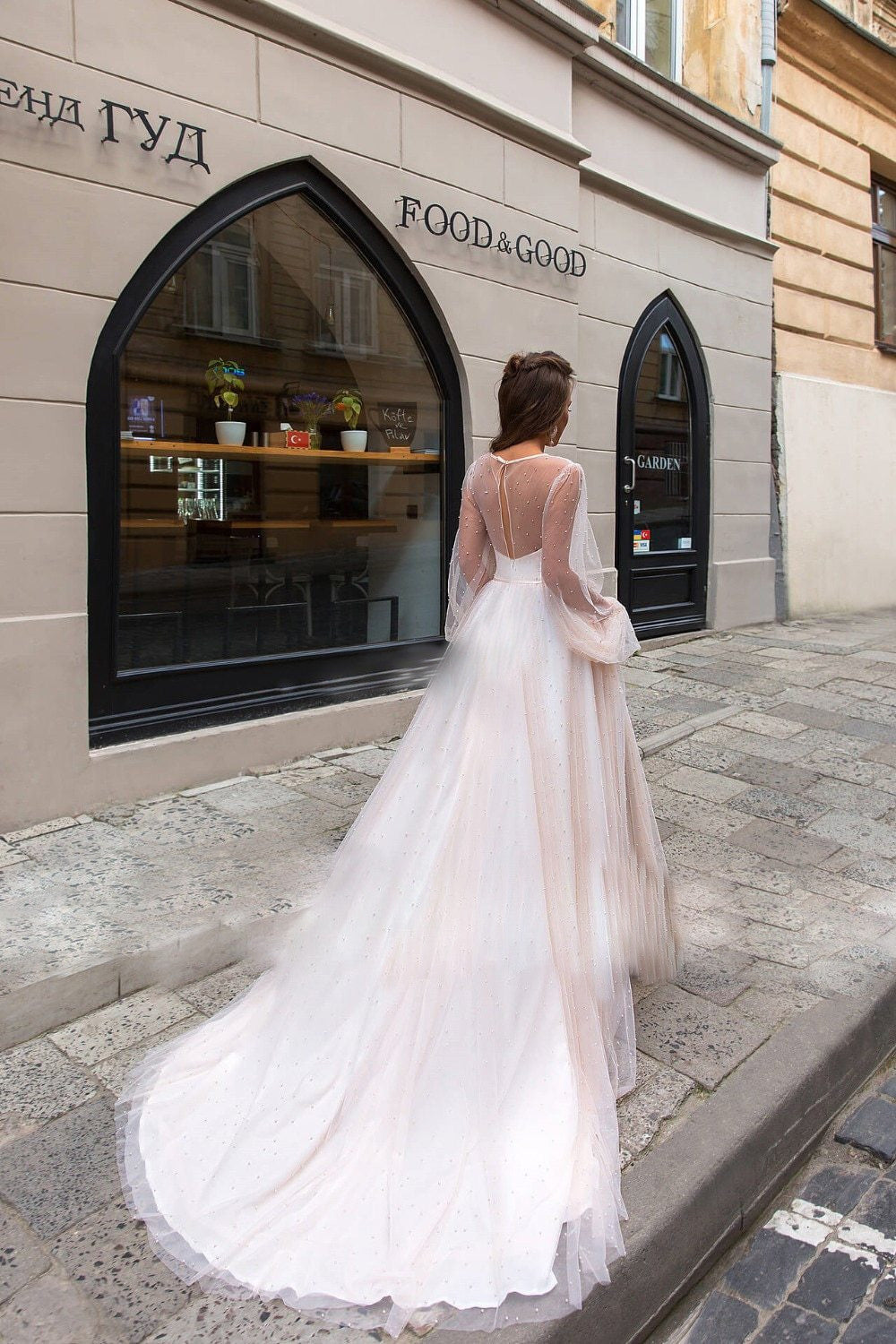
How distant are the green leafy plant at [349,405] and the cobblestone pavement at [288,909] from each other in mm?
2032

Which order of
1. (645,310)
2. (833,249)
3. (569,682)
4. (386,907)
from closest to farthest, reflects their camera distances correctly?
(386,907), (569,682), (645,310), (833,249)

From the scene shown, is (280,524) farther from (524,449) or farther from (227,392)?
(524,449)

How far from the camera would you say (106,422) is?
4.83 m

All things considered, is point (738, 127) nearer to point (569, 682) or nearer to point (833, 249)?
point (833, 249)

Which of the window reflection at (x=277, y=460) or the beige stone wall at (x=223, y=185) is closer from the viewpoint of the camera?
the beige stone wall at (x=223, y=185)

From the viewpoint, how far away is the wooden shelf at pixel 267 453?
522 centimetres

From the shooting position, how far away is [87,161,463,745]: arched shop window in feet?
16.6

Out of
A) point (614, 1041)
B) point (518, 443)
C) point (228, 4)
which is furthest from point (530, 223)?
point (614, 1041)

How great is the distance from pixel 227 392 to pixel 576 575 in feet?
11.4

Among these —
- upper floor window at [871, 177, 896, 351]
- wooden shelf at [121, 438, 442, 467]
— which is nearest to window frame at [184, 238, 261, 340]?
wooden shelf at [121, 438, 442, 467]

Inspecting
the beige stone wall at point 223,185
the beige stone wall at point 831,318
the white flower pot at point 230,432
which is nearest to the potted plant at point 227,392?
the white flower pot at point 230,432

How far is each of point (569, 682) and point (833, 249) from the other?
32.1 ft

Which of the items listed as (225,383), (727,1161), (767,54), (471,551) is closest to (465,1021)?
(727,1161)

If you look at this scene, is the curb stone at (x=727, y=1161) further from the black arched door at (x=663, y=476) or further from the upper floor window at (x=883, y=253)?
the upper floor window at (x=883, y=253)
